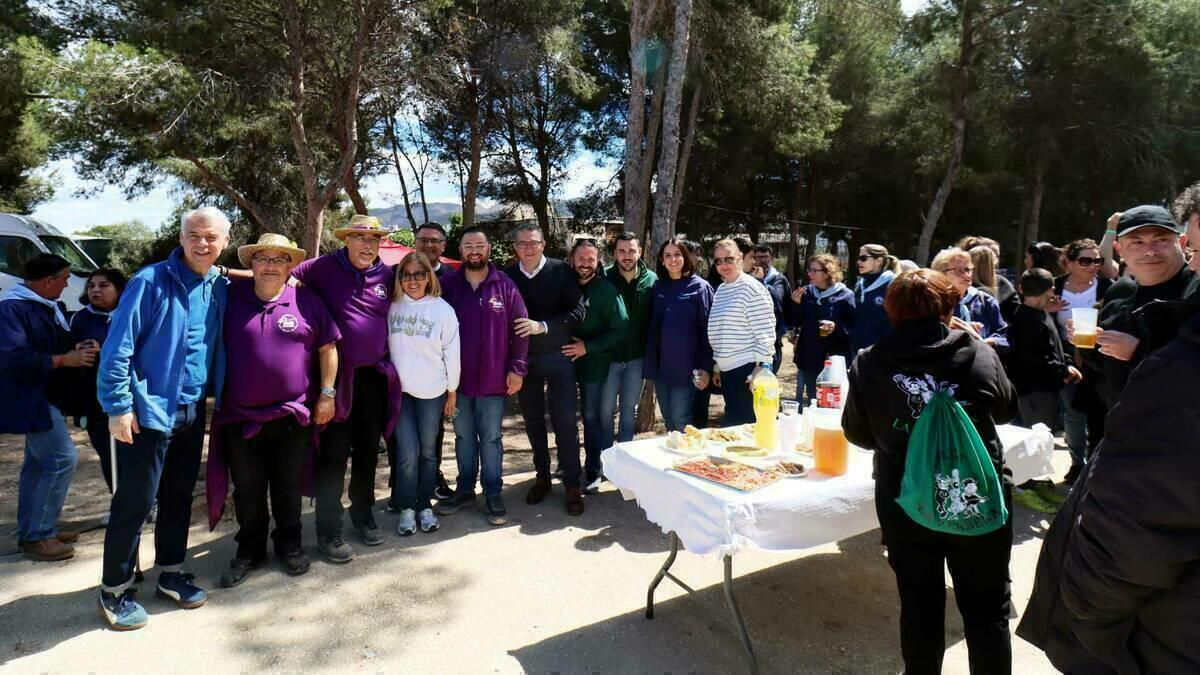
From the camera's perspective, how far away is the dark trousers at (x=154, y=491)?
2.83m

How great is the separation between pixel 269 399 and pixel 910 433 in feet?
9.16

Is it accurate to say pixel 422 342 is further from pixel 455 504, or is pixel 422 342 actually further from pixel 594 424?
pixel 594 424

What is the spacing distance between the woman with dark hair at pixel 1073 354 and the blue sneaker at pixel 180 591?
5.42 m

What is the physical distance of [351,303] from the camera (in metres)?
3.58

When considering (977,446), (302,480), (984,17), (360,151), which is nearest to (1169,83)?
(984,17)

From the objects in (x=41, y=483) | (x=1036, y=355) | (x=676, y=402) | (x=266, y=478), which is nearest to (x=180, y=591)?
(x=266, y=478)

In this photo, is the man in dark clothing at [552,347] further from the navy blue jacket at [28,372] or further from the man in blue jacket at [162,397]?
the navy blue jacket at [28,372]

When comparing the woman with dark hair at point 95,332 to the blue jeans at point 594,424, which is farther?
the blue jeans at point 594,424

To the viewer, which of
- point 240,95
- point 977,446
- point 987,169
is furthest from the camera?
point 987,169

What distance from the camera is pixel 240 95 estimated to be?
6980mm

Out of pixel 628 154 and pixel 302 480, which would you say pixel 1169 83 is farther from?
pixel 302 480

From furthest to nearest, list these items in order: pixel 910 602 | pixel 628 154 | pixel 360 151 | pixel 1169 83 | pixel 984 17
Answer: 1. pixel 1169 83
2. pixel 984 17
3. pixel 360 151
4. pixel 628 154
5. pixel 910 602

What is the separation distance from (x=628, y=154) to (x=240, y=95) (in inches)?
167

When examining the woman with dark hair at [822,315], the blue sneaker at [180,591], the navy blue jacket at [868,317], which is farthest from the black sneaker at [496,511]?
the woman with dark hair at [822,315]
